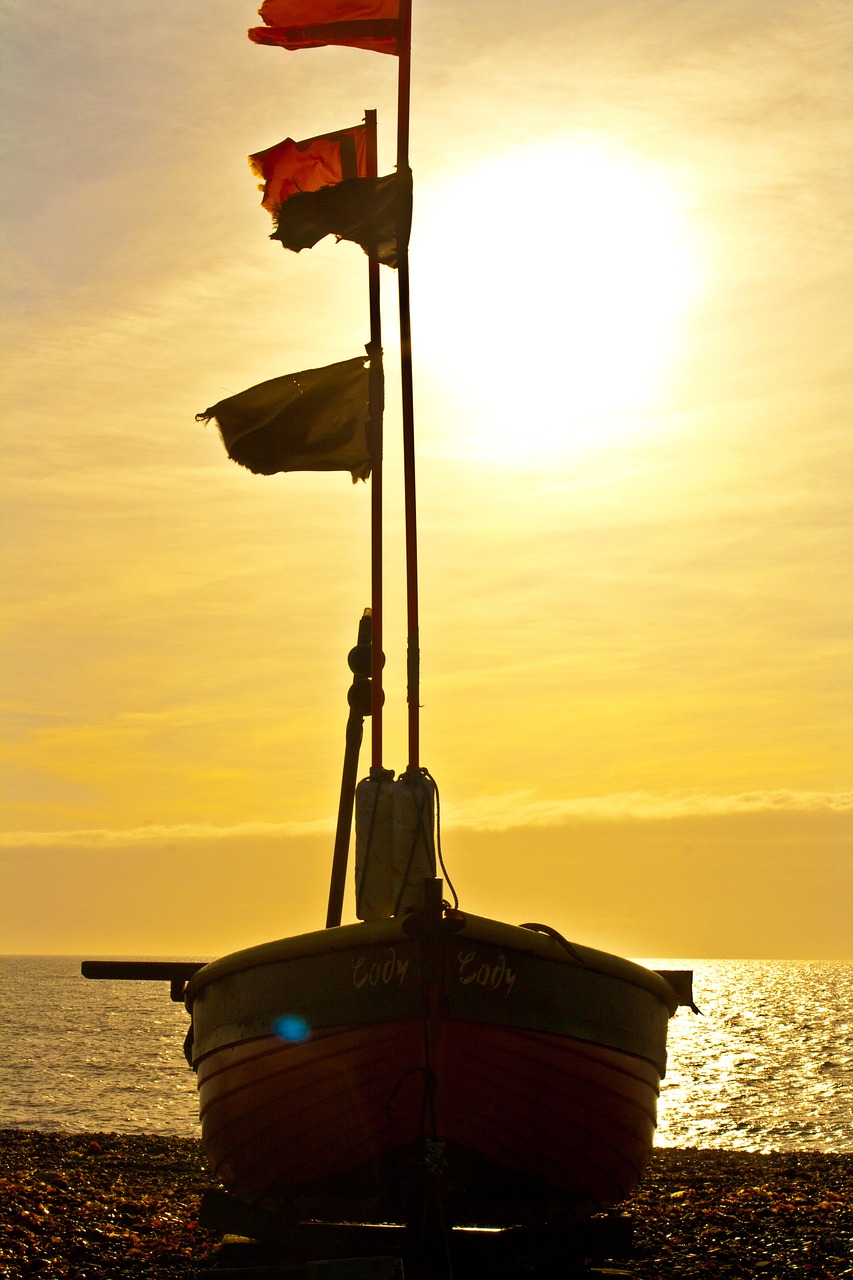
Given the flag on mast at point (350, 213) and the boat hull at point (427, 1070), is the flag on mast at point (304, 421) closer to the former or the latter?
the flag on mast at point (350, 213)

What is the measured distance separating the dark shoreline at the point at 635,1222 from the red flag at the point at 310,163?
352 inches

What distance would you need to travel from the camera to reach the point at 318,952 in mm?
8961

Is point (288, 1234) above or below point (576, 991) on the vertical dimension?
below

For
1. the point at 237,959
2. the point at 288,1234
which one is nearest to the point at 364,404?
the point at 237,959

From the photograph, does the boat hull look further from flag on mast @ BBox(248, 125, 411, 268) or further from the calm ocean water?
the calm ocean water

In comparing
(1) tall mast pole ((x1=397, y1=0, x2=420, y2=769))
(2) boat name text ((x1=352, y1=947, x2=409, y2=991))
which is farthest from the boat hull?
(1) tall mast pole ((x1=397, y1=0, x2=420, y2=769))

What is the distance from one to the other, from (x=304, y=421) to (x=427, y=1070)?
5507mm

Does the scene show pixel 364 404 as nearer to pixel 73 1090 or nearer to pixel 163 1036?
pixel 73 1090

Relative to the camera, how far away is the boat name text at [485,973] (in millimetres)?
8742

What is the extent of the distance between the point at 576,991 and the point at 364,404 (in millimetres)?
5169

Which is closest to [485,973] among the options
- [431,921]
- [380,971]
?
[431,921]

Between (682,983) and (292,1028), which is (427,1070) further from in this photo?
A: (682,983)

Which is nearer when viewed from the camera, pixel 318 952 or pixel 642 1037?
pixel 318 952

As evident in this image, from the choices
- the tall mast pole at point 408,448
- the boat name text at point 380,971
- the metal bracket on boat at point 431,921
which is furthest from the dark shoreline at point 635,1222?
the tall mast pole at point 408,448
